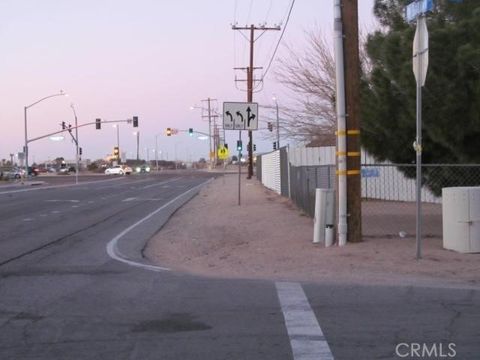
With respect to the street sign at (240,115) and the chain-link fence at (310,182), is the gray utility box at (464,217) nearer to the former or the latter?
the chain-link fence at (310,182)

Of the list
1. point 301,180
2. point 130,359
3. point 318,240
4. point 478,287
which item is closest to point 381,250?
point 318,240

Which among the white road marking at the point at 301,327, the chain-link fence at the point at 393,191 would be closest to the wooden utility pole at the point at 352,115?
the chain-link fence at the point at 393,191

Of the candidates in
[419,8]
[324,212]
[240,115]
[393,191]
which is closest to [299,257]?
[324,212]

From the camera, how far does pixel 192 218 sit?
22.3 metres

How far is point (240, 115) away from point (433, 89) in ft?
34.9

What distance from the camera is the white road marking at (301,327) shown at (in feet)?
20.5

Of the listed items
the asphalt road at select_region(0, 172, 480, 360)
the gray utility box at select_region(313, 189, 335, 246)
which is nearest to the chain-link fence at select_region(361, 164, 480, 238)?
the gray utility box at select_region(313, 189, 335, 246)

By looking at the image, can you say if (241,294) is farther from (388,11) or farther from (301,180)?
(301,180)

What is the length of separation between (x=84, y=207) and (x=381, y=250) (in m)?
19.5

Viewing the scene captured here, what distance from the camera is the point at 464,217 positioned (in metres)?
11.6

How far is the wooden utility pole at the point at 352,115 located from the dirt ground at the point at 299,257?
24.0 inches

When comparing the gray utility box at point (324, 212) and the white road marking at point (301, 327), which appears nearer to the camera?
the white road marking at point (301, 327)

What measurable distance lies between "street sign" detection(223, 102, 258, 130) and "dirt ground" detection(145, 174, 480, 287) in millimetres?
5475

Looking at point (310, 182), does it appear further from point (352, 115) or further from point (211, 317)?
point (211, 317)
